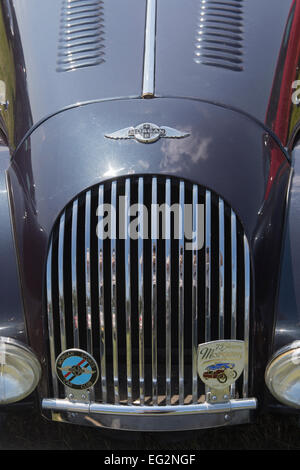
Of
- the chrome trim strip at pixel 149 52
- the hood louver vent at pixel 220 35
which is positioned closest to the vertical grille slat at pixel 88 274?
the chrome trim strip at pixel 149 52

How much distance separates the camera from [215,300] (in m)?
2.04

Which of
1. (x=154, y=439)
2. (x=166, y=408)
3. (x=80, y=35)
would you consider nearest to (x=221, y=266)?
(x=166, y=408)

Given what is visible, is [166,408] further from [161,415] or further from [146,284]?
[146,284]

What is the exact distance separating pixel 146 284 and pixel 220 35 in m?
1.13

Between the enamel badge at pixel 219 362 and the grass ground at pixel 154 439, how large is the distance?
22.1 inches

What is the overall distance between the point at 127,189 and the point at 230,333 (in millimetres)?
575

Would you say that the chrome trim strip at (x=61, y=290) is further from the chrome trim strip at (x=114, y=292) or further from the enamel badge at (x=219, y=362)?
the enamel badge at (x=219, y=362)

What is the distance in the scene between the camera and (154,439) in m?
2.44

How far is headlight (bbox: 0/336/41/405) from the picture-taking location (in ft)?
6.30

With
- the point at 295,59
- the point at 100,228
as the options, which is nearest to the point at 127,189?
the point at 100,228

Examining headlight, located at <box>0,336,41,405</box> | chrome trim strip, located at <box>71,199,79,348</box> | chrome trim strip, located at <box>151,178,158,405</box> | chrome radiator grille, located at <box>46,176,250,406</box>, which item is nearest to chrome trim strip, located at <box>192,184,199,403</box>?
chrome radiator grille, located at <box>46,176,250,406</box>

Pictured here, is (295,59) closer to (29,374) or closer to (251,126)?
(251,126)

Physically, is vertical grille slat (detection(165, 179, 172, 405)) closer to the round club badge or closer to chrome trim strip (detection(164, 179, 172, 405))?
chrome trim strip (detection(164, 179, 172, 405))

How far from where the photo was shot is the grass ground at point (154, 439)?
248 cm
